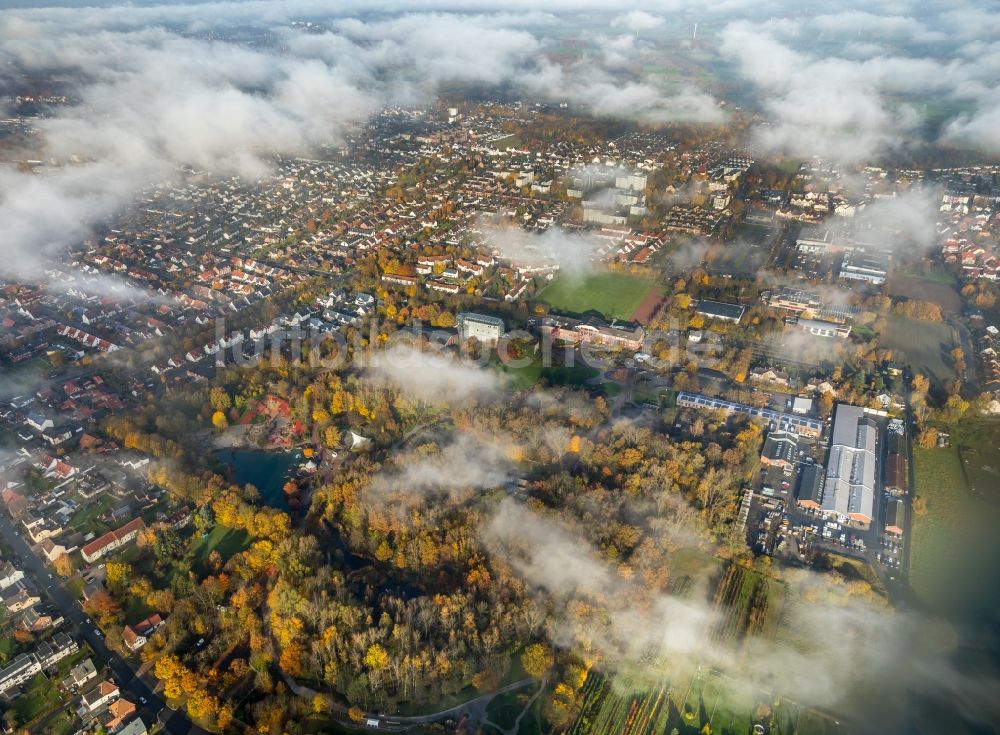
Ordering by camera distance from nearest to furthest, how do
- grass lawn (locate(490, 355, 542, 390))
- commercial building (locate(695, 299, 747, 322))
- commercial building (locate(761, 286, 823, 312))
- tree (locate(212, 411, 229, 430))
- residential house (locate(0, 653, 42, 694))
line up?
residential house (locate(0, 653, 42, 694))
tree (locate(212, 411, 229, 430))
grass lawn (locate(490, 355, 542, 390))
commercial building (locate(695, 299, 747, 322))
commercial building (locate(761, 286, 823, 312))

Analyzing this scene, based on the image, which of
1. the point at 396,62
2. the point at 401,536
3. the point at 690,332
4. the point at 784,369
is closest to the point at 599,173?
the point at 690,332

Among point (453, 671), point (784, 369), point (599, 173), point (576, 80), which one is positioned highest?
point (576, 80)

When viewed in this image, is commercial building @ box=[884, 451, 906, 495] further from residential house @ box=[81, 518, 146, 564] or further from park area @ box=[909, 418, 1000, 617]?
residential house @ box=[81, 518, 146, 564]

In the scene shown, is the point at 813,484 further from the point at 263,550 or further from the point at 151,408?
the point at 151,408

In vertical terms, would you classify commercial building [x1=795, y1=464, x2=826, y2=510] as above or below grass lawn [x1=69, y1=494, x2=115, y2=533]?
above

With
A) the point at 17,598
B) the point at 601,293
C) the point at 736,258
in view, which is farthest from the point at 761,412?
the point at 17,598

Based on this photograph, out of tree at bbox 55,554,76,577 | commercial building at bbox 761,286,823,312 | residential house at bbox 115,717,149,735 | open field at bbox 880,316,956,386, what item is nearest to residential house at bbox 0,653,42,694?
tree at bbox 55,554,76,577

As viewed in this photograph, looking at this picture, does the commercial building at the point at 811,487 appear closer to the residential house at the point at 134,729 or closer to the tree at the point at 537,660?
the tree at the point at 537,660

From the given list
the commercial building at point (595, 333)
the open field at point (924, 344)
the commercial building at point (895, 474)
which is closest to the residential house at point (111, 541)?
the commercial building at point (595, 333)
